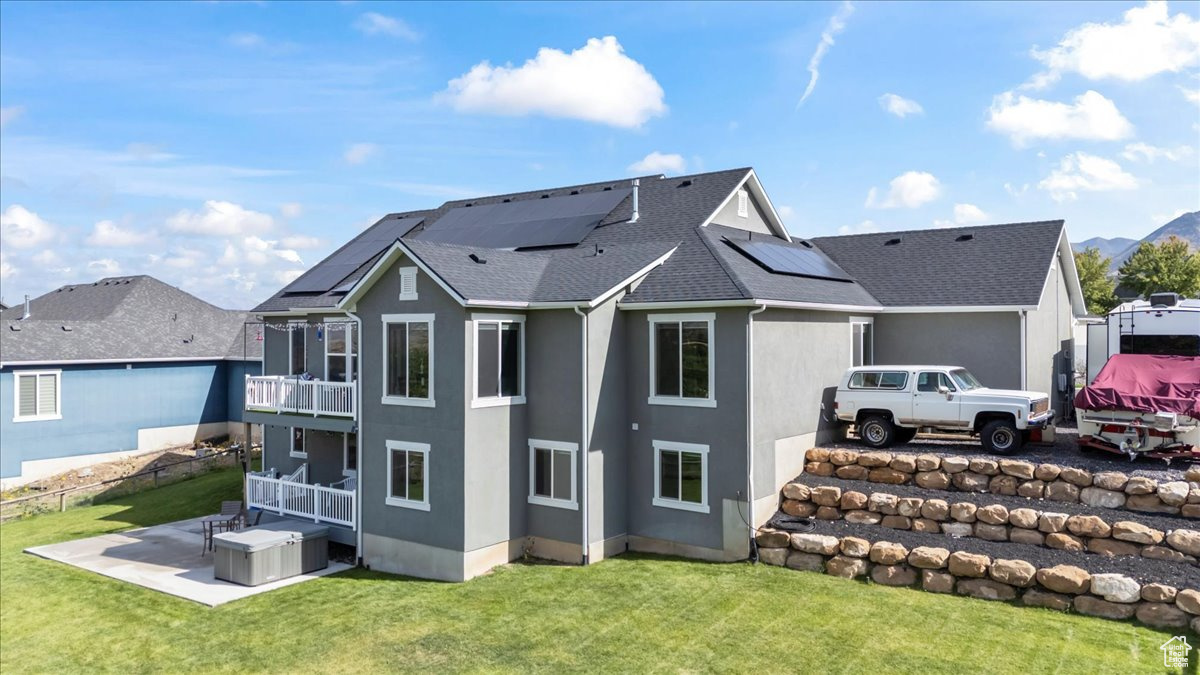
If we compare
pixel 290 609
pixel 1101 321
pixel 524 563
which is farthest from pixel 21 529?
pixel 1101 321

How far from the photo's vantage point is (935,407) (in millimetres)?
17406

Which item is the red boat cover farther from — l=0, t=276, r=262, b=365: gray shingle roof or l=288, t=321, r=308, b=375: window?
l=0, t=276, r=262, b=365: gray shingle roof

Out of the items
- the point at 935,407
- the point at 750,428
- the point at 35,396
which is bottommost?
the point at 35,396

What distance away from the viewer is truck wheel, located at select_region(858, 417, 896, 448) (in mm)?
17938

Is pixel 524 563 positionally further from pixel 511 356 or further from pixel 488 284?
pixel 488 284

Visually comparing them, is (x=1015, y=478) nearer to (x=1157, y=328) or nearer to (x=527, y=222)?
(x=1157, y=328)

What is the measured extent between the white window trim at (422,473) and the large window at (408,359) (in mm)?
936

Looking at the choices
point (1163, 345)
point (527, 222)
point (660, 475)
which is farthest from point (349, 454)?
point (1163, 345)

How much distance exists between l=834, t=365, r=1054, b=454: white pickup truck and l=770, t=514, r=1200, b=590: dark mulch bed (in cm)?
321

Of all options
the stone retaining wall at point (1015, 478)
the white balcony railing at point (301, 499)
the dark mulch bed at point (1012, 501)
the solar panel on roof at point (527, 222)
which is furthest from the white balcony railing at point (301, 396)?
the stone retaining wall at point (1015, 478)

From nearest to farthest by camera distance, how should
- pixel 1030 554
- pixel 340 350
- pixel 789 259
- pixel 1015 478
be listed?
pixel 1030 554
pixel 1015 478
pixel 789 259
pixel 340 350

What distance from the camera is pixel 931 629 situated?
12.2 m

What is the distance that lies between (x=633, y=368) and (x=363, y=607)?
25.0 feet

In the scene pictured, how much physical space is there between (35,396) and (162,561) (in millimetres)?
15936
